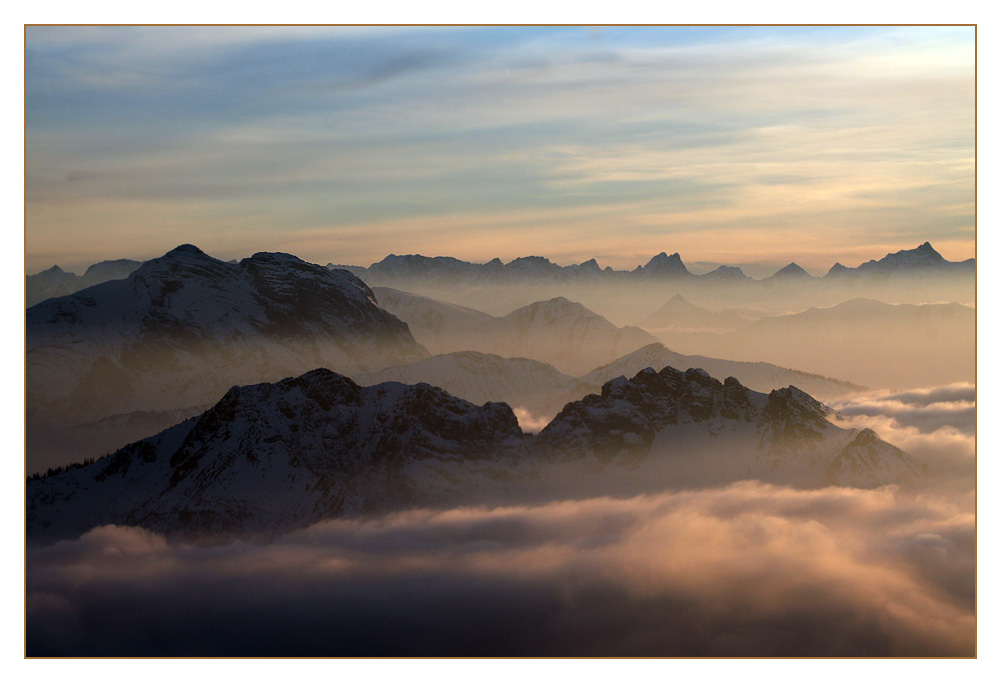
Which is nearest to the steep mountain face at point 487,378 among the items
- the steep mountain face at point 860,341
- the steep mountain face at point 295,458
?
the steep mountain face at point 295,458

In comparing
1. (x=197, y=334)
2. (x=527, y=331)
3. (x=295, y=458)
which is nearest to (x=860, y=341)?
(x=527, y=331)

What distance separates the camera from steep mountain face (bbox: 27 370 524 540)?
68.9 meters

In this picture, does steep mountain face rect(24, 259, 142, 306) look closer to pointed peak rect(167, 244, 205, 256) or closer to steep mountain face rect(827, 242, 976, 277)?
pointed peak rect(167, 244, 205, 256)

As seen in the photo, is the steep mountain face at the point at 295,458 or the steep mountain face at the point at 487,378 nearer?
the steep mountain face at the point at 295,458

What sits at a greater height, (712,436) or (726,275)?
(726,275)

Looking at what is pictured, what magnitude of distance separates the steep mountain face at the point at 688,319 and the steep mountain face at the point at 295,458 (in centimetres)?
1558

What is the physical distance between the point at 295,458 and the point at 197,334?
17123mm

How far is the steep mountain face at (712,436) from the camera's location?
66.2 meters

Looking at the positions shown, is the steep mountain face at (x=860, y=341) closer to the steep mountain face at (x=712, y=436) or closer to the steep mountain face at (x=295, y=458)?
the steep mountain face at (x=712, y=436)

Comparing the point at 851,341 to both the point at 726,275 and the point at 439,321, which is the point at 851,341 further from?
the point at 439,321

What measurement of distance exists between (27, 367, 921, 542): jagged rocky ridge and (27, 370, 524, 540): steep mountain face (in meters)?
0.15

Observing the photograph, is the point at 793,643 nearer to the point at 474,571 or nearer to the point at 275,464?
the point at 474,571

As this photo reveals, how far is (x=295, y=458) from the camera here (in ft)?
250

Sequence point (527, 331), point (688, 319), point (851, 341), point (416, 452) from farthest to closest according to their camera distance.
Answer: point (416, 452) → point (527, 331) → point (688, 319) → point (851, 341)
